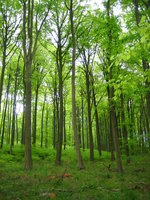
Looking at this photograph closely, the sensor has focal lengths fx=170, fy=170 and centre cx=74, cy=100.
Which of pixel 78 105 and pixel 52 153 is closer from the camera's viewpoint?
pixel 52 153

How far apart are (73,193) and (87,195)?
546mm

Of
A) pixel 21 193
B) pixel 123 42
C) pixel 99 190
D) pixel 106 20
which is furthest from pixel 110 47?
pixel 21 193

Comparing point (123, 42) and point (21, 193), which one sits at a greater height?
point (123, 42)

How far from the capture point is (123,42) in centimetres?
867

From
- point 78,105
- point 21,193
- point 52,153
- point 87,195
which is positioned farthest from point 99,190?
point 78,105

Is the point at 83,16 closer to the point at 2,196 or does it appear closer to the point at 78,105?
the point at 2,196

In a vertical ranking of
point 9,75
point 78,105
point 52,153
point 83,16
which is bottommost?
point 52,153

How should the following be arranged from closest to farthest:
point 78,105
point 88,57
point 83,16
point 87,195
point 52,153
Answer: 1. point 87,195
2. point 83,16
3. point 88,57
4. point 52,153
5. point 78,105

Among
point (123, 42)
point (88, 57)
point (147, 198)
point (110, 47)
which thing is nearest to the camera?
point (147, 198)

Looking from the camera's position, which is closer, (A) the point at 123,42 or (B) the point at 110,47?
(A) the point at 123,42

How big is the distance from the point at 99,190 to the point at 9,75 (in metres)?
18.8

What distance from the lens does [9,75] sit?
21406mm

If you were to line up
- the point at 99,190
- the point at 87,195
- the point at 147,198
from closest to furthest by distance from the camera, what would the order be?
the point at 147,198 → the point at 87,195 → the point at 99,190

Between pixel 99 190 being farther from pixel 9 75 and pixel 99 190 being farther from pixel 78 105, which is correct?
pixel 78 105
